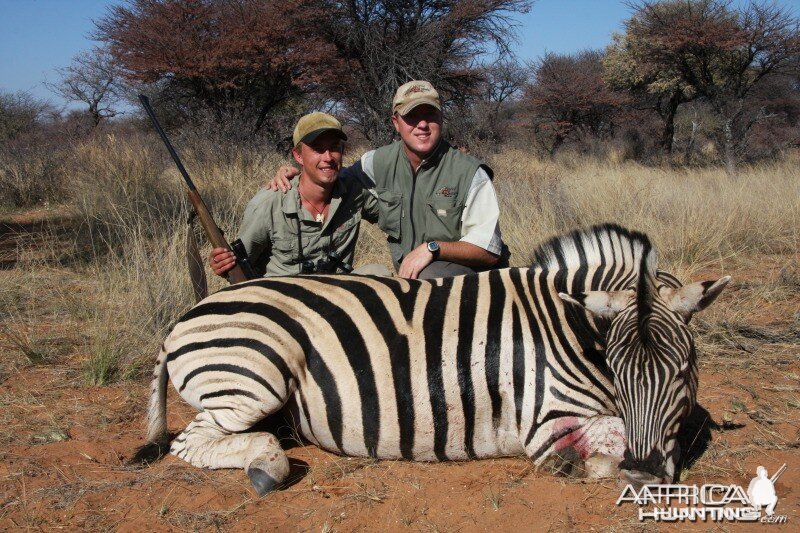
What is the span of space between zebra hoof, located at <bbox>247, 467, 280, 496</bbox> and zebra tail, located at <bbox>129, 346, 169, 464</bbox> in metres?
0.61

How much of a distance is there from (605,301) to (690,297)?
1.00ft

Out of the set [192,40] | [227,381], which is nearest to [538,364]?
[227,381]

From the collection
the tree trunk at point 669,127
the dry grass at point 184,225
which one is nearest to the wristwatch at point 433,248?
the dry grass at point 184,225

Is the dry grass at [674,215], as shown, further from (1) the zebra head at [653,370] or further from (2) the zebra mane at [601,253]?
(1) the zebra head at [653,370]

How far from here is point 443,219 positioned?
4.16m

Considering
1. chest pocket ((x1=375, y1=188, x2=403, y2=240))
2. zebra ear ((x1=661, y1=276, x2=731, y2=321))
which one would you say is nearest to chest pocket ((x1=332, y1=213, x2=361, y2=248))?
chest pocket ((x1=375, y1=188, x2=403, y2=240))

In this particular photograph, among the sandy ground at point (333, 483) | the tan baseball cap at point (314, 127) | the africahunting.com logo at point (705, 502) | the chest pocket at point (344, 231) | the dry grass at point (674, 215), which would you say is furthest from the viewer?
the dry grass at point (674, 215)

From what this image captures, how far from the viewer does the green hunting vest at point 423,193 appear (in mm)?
4113

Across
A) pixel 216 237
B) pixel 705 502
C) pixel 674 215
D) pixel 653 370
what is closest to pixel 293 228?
pixel 216 237

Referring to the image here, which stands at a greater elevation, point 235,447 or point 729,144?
point 729,144

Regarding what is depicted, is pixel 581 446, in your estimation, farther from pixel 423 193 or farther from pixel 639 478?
pixel 423 193

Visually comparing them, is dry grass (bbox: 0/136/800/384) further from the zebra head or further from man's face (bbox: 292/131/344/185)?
the zebra head

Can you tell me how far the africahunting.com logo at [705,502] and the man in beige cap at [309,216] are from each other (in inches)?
75.5

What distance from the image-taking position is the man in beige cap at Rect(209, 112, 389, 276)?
3.88 metres
